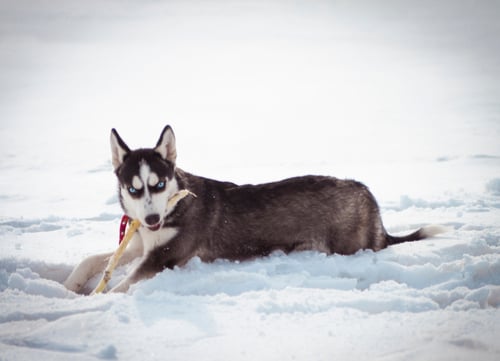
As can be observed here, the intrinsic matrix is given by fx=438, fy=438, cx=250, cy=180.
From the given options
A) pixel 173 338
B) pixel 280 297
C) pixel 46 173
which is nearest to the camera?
pixel 173 338

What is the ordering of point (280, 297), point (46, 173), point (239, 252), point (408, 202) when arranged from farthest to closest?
point (46, 173) → point (408, 202) → point (239, 252) → point (280, 297)

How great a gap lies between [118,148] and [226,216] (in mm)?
1403

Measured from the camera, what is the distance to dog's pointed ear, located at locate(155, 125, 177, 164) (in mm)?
4758

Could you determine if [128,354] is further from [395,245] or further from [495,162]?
[495,162]

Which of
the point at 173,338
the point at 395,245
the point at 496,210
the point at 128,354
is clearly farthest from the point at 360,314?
the point at 496,210

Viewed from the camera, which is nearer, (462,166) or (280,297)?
(280,297)

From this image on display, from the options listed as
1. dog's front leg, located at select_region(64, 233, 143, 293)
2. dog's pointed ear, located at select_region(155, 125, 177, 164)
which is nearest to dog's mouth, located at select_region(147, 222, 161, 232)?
dog's front leg, located at select_region(64, 233, 143, 293)

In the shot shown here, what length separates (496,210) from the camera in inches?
291

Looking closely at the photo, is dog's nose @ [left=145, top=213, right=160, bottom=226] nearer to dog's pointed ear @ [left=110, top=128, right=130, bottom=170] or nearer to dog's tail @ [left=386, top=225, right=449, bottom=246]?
dog's pointed ear @ [left=110, top=128, right=130, bottom=170]

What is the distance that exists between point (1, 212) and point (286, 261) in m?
7.60

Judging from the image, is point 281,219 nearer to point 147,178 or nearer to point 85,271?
point 147,178

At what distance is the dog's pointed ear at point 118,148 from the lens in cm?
473

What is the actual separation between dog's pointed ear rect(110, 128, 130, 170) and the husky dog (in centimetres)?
1

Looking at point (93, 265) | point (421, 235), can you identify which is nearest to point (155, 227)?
point (93, 265)
